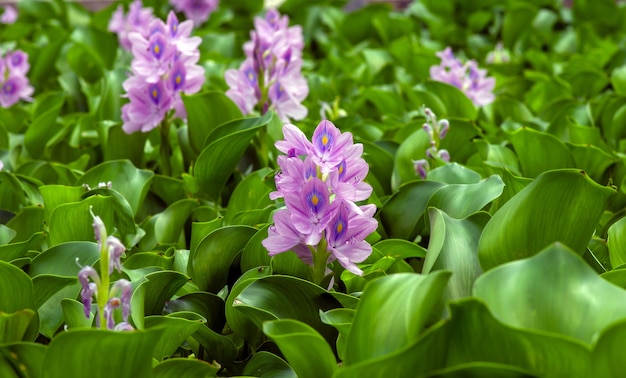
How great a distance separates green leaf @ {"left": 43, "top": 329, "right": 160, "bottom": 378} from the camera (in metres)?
1.15

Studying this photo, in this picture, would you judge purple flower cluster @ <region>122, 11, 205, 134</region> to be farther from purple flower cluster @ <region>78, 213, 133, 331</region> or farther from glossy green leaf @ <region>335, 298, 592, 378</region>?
glossy green leaf @ <region>335, 298, 592, 378</region>

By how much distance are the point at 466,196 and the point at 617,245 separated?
267 mm

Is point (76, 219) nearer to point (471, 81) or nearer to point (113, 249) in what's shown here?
point (113, 249)

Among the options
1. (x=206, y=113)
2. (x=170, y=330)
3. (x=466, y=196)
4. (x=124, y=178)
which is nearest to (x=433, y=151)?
(x=466, y=196)

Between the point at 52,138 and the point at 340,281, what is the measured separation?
131 cm

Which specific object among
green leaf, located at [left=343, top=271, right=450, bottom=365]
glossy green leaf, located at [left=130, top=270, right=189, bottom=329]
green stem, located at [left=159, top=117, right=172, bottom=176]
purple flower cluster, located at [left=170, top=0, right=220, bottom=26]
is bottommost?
purple flower cluster, located at [left=170, top=0, right=220, bottom=26]

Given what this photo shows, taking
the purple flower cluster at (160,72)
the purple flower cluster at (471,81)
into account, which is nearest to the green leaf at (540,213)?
the purple flower cluster at (160,72)

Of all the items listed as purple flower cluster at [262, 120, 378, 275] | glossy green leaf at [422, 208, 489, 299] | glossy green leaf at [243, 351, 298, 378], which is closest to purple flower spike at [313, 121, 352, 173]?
purple flower cluster at [262, 120, 378, 275]

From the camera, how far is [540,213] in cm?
139

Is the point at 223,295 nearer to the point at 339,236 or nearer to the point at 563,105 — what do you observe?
the point at 339,236

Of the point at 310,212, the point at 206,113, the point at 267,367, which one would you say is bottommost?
the point at 267,367

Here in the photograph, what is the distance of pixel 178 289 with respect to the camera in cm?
157

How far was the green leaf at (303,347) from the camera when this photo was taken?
3.98ft

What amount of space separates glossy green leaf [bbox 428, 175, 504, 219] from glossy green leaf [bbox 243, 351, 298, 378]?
0.47 meters
